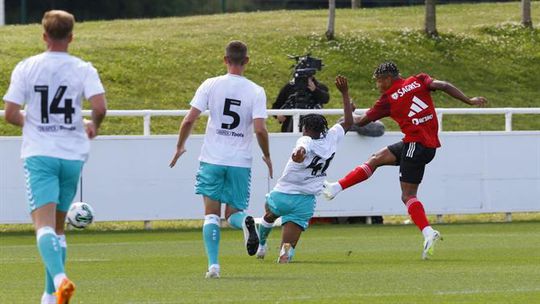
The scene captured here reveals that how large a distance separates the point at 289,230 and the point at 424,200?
6.29 metres

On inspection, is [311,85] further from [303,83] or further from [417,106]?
[417,106]

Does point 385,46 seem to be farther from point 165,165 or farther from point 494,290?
point 494,290

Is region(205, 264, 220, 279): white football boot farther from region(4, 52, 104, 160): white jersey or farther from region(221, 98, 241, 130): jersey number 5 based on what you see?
region(4, 52, 104, 160): white jersey

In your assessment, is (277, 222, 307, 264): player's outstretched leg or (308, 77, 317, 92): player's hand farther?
(308, 77, 317, 92): player's hand

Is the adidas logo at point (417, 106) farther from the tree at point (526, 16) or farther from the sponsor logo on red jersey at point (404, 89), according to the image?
the tree at point (526, 16)

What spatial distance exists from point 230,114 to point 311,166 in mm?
1958

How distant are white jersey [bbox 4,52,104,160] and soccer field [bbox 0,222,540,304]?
1562mm

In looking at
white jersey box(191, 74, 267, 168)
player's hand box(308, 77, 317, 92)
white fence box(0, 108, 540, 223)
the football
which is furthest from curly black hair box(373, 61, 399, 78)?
player's hand box(308, 77, 317, 92)

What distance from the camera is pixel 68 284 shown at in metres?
8.32

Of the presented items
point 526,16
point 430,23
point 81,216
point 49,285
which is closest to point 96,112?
point 49,285

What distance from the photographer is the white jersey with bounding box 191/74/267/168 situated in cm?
1175

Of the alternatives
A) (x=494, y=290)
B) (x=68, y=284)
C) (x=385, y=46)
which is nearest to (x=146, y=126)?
(x=494, y=290)

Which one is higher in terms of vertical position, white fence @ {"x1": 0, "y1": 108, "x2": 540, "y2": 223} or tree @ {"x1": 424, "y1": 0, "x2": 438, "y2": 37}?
tree @ {"x1": 424, "y1": 0, "x2": 438, "y2": 37}

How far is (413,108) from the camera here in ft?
47.0
